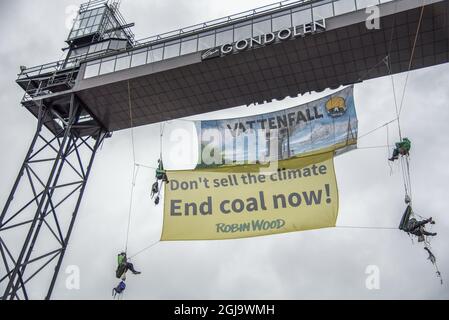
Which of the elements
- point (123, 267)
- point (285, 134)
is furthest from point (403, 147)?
point (123, 267)

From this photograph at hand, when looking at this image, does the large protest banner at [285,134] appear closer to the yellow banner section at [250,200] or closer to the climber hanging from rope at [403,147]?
the yellow banner section at [250,200]

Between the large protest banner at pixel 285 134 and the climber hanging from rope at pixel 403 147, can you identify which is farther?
the climber hanging from rope at pixel 403 147

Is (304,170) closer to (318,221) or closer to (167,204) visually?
(318,221)

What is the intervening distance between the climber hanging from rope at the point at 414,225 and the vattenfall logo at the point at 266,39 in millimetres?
9009

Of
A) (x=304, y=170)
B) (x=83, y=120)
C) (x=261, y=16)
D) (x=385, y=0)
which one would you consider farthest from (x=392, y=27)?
(x=83, y=120)

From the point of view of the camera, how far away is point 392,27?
20016 mm

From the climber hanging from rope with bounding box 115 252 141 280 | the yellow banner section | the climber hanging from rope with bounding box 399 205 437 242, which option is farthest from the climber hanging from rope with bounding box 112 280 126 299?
the climber hanging from rope with bounding box 399 205 437 242

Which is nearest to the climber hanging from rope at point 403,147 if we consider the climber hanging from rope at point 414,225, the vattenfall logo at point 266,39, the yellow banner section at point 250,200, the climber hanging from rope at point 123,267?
the climber hanging from rope at point 414,225

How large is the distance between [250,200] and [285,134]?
7.45 feet

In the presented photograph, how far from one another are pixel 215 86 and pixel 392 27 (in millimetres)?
7959

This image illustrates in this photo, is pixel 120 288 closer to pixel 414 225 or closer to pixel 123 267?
pixel 123 267

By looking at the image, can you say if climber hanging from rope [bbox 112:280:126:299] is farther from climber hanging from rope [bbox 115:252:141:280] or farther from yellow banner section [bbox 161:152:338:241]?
yellow banner section [bbox 161:152:338:241]

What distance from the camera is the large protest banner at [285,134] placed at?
553 inches

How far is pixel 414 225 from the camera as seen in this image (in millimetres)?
14453
